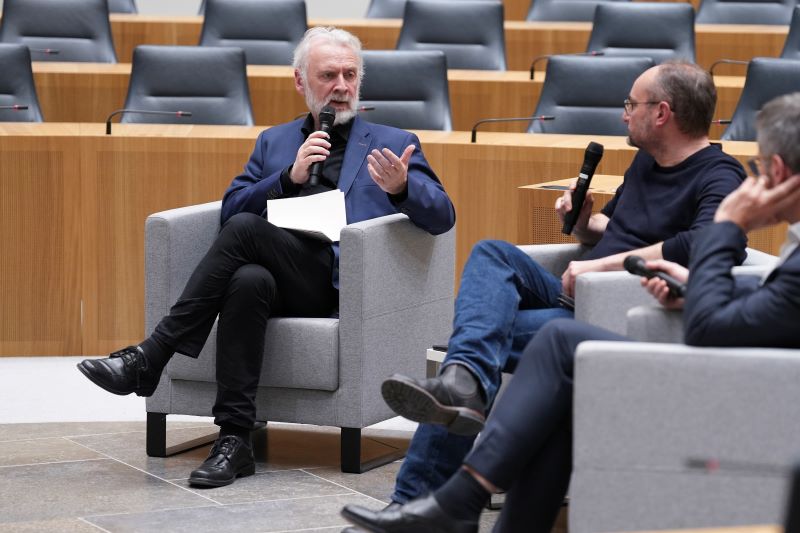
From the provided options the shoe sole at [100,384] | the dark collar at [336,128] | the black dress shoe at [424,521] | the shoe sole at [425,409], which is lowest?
the black dress shoe at [424,521]

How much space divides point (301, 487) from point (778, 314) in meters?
1.27

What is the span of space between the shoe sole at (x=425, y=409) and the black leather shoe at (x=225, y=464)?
0.72m

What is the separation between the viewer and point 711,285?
75.1 inches

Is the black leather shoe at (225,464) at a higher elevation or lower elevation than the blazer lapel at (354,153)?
lower

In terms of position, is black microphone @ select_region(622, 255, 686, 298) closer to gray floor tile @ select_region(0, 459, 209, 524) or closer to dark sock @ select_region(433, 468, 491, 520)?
dark sock @ select_region(433, 468, 491, 520)

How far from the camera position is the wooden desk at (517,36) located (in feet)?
18.3

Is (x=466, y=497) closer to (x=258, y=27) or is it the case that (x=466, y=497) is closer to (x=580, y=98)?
(x=580, y=98)

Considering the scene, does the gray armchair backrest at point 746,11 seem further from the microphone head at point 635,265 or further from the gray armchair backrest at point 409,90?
the microphone head at point 635,265

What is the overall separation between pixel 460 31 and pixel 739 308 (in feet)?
12.8

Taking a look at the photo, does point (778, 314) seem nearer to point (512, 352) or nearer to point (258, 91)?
point (512, 352)

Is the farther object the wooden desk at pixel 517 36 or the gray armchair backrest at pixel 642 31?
the wooden desk at pixel 517 36

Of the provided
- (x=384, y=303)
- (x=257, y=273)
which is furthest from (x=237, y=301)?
(x=384, y=303)

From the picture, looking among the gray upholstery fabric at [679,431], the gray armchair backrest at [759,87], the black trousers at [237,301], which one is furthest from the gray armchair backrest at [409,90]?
the gray upholstery fabric at [679,431]

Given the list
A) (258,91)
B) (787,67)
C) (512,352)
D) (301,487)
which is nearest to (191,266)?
(301,487)
